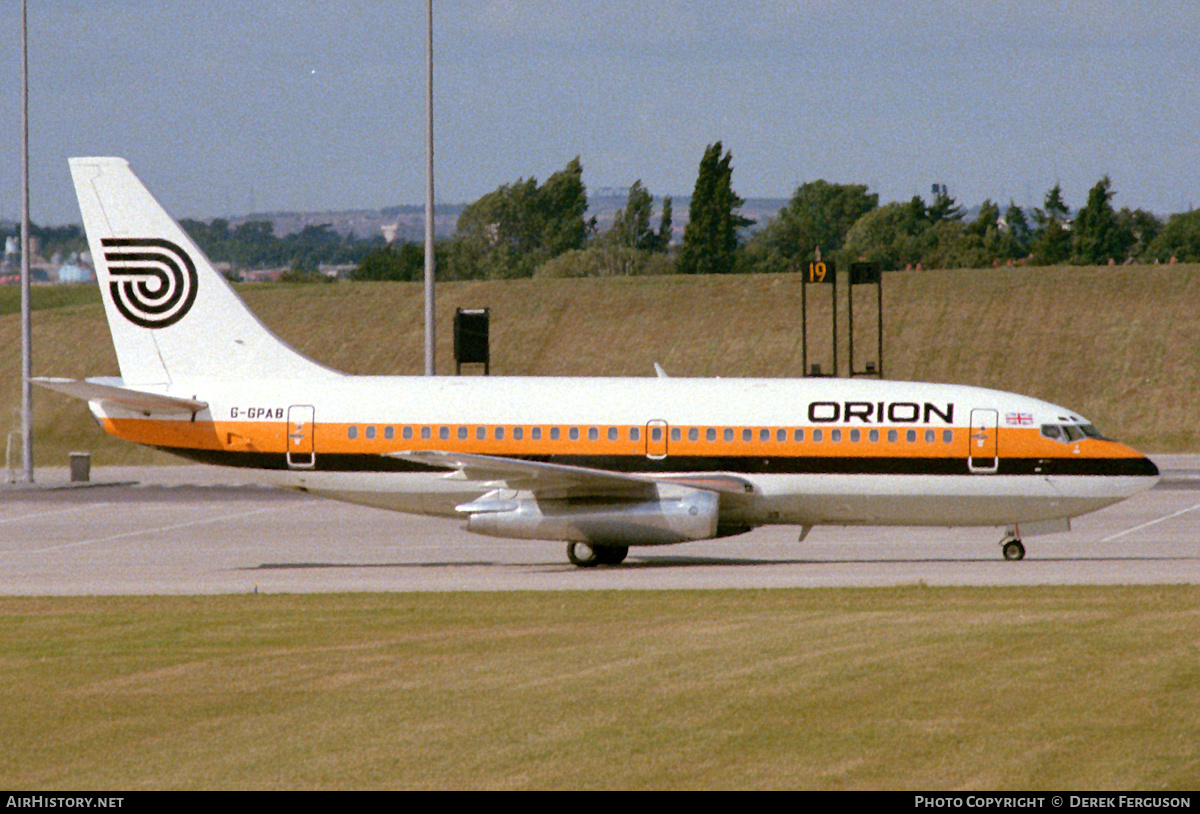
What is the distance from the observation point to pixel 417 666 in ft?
61.3

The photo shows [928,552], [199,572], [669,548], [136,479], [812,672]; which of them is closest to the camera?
[812,672]

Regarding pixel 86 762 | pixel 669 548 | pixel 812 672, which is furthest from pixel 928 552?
pixel 86 762

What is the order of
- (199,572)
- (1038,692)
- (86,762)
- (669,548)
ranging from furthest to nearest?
1. (669,548)
2. (199,572)
3. (1038,692)
4. (86,762)

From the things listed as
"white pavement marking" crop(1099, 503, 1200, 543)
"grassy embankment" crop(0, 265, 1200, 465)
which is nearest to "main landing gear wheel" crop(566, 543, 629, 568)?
"white pavement marking" crop(1099, 503, 1200, 543)

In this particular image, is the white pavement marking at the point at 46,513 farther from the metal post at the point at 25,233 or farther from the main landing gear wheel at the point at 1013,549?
the main landing gear wheel at the point at 1013,549

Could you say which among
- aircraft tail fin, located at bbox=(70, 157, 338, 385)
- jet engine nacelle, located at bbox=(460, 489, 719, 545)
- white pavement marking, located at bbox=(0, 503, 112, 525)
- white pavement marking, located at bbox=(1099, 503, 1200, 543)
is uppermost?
aircraft tail fin, located at bbox=(70, 157, 338, 385)

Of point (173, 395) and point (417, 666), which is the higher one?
point (173, 395)

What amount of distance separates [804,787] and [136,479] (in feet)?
157

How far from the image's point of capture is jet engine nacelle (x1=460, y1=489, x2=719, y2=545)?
2972cm

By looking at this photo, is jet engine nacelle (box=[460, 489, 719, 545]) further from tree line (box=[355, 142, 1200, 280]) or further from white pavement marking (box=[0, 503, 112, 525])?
tree line (box=[355, 142, 1200, 280])

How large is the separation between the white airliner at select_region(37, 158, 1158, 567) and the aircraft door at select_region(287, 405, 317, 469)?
3 centimetres

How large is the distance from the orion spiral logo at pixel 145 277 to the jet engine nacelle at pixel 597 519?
24.2 ft

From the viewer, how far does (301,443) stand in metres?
31.3
